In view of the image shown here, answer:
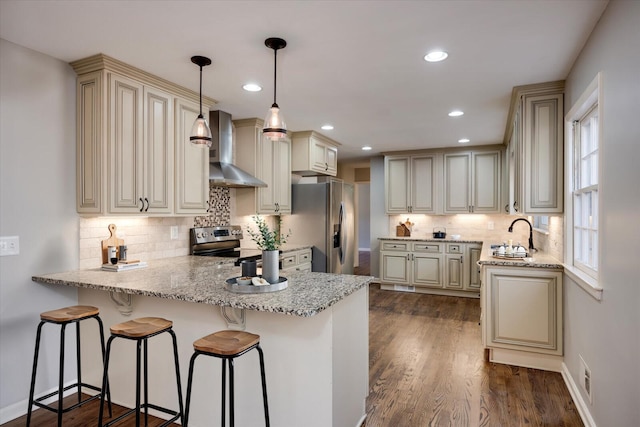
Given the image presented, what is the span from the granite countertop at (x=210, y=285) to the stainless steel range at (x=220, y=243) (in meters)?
0.76

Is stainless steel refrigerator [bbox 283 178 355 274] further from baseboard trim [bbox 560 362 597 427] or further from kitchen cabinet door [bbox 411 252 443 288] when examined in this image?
baseboard trim [bbox 560 362 597 427]

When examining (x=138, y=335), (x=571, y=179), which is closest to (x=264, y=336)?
(x=138, y=335)

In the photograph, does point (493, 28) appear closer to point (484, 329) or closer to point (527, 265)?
point (527, 265)

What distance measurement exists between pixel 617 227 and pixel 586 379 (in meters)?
1.10

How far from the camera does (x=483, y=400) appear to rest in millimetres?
2562

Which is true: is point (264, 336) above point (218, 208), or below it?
below

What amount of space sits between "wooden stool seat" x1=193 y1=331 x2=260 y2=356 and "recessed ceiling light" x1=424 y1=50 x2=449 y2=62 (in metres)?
2.05

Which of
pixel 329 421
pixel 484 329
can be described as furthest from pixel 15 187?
pixel 484 329

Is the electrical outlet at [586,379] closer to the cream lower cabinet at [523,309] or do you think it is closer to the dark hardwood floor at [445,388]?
the dark hardwood floor at [445,388]

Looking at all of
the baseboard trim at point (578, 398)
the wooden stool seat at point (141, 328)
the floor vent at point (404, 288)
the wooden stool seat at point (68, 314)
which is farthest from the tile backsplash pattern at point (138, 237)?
the floor vent at point (404, 288)

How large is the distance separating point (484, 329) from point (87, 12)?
359 centimetres

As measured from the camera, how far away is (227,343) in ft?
5.76

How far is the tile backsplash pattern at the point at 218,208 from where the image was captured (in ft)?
13.4

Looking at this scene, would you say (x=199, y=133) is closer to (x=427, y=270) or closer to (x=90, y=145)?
(x=90, y=145)
